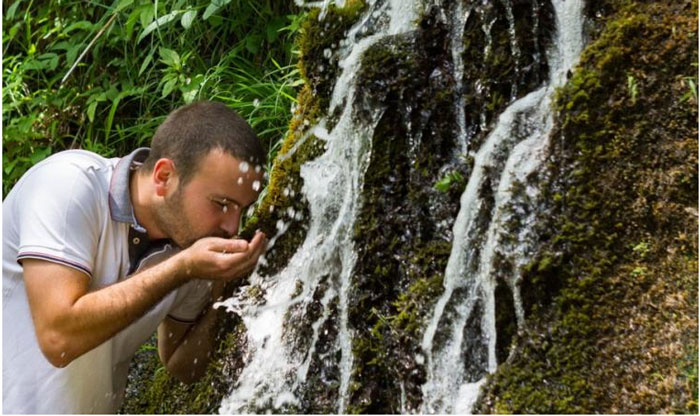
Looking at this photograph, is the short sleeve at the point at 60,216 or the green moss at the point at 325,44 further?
the green moss at the point at 325,44

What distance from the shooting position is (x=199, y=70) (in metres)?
4.20

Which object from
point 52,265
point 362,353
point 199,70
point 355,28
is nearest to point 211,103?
point 355,28

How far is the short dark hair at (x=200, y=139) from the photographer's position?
2.59m

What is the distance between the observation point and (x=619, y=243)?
231cm

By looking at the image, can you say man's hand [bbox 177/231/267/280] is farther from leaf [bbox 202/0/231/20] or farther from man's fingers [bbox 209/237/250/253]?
leaf [bbox 202/0/231/20]

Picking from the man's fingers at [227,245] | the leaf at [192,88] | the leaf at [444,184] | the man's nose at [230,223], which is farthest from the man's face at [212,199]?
the leaf at [192,88]

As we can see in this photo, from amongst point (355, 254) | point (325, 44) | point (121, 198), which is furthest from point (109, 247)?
point (325, 44)

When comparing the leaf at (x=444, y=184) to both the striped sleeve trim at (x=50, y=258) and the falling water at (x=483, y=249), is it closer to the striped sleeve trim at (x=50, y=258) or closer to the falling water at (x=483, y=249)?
the falling water at (x=483, y=249)

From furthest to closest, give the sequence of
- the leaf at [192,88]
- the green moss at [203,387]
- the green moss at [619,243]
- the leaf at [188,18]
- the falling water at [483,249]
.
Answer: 1. the leaf at [192,88]
2. the leaf at [188,18]
3. the green moss at [203,387]
4. the falling water at [483,249]
5. the green moss at [619,243]

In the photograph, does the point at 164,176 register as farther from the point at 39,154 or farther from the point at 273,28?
the point at 39,154

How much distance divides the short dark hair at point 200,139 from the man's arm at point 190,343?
0.44 m

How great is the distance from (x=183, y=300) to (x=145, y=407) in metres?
0.59

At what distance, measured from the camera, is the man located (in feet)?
7.95

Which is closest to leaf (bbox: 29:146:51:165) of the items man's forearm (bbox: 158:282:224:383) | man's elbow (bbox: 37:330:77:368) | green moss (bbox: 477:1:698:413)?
man's forearm (bbox: 158:282:224:383)
